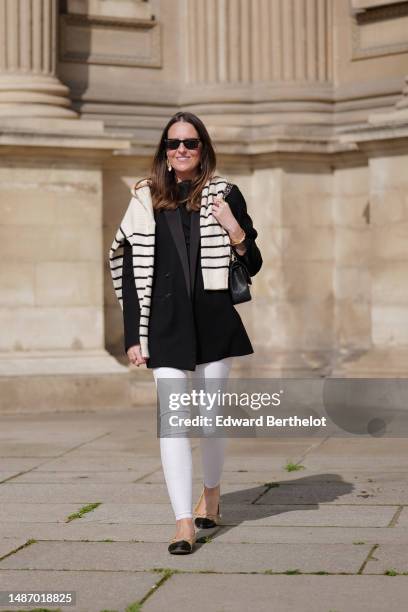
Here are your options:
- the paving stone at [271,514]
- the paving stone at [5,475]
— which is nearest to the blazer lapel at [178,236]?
the paving stone at [271,514]

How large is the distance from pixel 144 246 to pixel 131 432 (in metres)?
5.02

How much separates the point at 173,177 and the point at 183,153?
0.15 meters

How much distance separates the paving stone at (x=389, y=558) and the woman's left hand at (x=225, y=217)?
1611 mm

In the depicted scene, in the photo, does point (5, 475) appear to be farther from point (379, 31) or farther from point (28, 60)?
point (379, 31)

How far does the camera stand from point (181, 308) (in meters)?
6.79

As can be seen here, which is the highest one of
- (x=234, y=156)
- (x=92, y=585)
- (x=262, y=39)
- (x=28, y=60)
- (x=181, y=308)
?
(x=262, y=39)

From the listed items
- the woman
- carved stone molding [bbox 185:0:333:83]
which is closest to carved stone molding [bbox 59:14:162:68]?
carved stone molding [bbox 185:0:333:83]

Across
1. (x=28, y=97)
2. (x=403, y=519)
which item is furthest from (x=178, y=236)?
(x=28, y=97)

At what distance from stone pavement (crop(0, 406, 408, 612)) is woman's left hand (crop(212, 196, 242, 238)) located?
4.82 feet

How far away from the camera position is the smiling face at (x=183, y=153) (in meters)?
6.91

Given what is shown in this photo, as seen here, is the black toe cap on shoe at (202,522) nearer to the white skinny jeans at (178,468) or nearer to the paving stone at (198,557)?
the paving stone at (198,557)

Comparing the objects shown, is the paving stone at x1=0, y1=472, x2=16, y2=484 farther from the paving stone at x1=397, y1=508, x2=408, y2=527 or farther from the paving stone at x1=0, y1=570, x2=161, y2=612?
the paving stone at x1=0, y1=570, x2=161, y2=612

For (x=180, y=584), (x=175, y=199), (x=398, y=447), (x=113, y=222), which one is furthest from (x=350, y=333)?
(x=180, y=584)

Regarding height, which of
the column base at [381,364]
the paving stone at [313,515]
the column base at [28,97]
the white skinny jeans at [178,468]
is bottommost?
the paving stone at [313,515]
